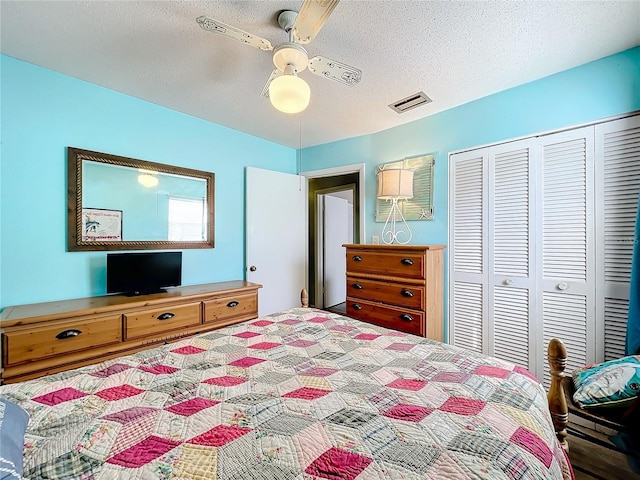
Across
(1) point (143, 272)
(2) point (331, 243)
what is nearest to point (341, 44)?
(1) point (143, 272)

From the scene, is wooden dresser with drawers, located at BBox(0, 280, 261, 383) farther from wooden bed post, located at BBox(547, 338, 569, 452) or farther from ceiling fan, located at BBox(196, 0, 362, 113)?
wooden bed post, located at BBox(547, 338, 569, 452)

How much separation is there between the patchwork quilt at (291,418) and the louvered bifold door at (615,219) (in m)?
1.27

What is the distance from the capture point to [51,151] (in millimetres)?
2115

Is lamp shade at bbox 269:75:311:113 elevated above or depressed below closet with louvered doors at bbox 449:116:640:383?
above

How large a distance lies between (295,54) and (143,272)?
6.91ft

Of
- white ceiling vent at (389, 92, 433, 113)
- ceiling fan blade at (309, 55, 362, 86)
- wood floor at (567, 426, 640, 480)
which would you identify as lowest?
wood floor at (567, 426, 640, 480)

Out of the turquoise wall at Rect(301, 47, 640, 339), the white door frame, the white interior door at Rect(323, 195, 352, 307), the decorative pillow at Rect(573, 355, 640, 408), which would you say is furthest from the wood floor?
the white interior door at Rect(323, 195, 352, 307)

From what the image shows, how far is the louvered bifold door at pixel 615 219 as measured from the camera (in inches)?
72.9

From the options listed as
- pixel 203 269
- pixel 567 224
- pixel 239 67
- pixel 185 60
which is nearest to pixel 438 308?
pixel 567 224

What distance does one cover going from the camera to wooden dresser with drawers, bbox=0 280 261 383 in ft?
5.63

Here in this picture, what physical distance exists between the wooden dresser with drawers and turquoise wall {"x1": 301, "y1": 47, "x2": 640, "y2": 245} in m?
1.93

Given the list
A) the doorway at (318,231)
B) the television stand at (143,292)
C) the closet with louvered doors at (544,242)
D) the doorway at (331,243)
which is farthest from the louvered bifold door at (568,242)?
the television stand at (143,292)

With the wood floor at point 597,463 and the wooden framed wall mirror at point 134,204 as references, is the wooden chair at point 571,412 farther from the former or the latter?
the wooden framed wall mirror at point 134,204

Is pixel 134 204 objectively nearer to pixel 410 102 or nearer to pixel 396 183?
pixel 396 183
